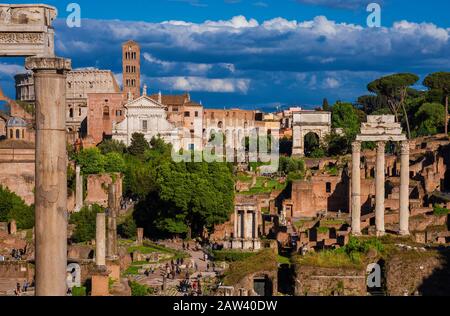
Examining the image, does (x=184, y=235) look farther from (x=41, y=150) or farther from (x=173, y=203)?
(x=41, y=150)

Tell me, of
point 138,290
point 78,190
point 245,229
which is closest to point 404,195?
point 245,229

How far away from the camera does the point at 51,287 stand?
1452 cm

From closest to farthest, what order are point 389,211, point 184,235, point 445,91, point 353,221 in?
1. point 353,221
2. point 389,211
3. point 184,235
4. point 445,91

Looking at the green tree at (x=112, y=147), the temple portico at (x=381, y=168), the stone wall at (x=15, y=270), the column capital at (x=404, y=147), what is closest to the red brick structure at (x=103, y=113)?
the green tree at (x=112, y=147)

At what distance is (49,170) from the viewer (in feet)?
47.5

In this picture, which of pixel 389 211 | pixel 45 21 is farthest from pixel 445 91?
pixel 45 21

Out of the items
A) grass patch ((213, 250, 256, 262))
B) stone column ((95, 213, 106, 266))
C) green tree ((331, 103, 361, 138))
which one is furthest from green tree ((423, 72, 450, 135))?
stone column ((95, 213, 106, 266))

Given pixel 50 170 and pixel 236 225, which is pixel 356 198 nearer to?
pixel 236 225

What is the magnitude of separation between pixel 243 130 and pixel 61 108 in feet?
326

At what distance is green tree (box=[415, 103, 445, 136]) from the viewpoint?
83.5m

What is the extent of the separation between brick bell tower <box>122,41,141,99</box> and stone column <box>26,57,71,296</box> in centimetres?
9933

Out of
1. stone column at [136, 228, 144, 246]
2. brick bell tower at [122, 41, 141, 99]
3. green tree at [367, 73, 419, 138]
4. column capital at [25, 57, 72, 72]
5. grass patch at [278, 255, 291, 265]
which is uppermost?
brick bell tower at [122, 41, 141, 99]

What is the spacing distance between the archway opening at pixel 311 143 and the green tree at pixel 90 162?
2704cm

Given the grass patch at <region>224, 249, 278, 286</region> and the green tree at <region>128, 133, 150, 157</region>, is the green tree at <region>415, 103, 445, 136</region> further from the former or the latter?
the grass patch at <region>224, 249, 278, 286</region>
